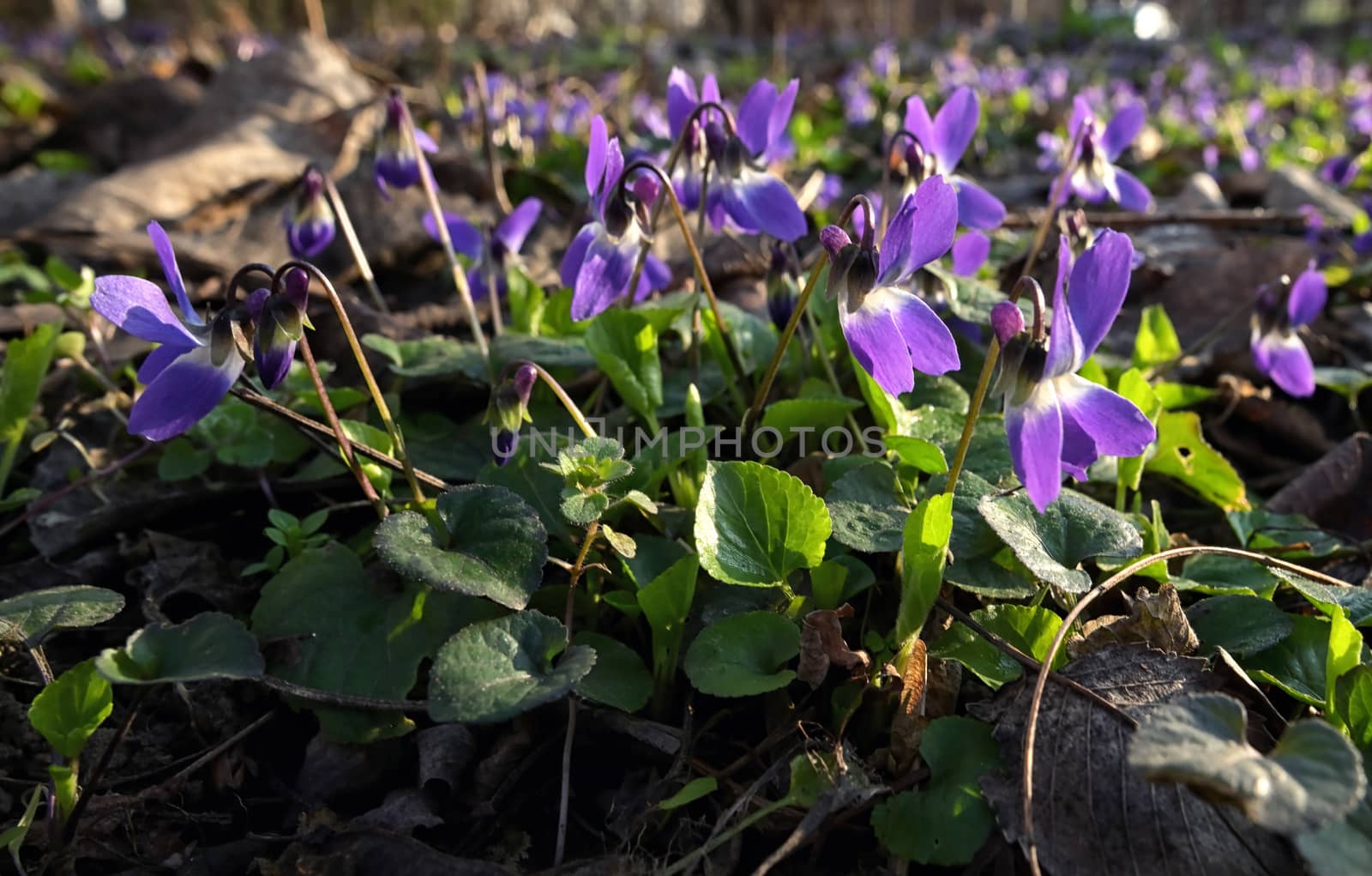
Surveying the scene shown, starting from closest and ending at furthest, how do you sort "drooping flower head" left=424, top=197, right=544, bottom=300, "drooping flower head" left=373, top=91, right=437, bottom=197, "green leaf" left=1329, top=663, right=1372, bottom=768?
"green leaf" left=1329, top=663, right=1372, bottom=768 → "drooping flower head" left=373, top=91, right=437, bottom=197 → "drooping flower head" left=424, top=197, right=544, bottom=300

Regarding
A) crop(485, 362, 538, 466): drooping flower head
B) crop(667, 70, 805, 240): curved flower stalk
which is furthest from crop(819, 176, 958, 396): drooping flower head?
crop(485, 362, 538, 466): drooping flower head

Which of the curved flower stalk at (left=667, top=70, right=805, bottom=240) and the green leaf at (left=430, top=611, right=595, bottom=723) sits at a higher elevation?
the curved flower stalk at (left=667, top=70, right=805, bottom=240)

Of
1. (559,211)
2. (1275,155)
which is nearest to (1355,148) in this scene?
(1275,155)

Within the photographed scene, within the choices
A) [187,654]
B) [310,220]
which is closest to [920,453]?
[187,654]

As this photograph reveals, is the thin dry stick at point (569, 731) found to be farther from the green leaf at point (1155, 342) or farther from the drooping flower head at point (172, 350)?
the green leaf at point (1155, 342)

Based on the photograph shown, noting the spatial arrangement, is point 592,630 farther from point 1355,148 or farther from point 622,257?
point 1355,148

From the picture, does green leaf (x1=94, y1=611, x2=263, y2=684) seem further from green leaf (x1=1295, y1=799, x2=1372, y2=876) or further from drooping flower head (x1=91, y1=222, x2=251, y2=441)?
green leaf (x1=1295, y1=799, x2=1372, y2=876)

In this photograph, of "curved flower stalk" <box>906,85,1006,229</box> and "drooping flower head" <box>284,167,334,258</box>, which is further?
"drooping flower head" <box>284,167,334,258</box>

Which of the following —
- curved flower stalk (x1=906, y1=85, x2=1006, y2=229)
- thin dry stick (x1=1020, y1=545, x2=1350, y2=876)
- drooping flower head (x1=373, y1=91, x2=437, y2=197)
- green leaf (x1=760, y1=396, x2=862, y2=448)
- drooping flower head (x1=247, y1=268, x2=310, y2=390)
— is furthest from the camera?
drooping flower head (x1=373, y1=91, x2=437, y2=197)
